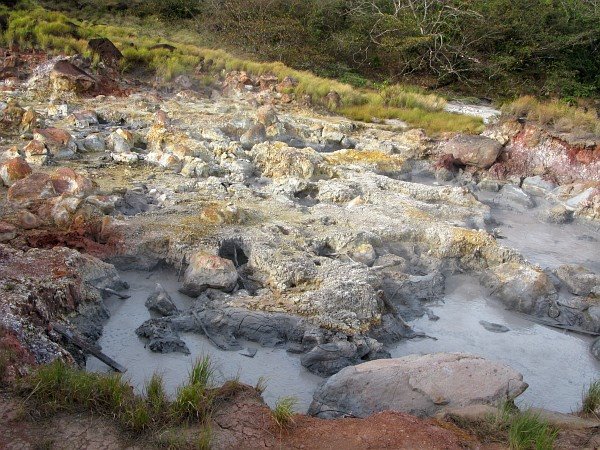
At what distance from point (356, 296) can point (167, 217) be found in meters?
2.42

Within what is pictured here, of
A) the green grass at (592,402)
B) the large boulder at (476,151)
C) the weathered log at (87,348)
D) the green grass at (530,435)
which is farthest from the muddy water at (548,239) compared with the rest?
the weathered log at (87,348)

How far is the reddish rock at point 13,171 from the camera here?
696cm

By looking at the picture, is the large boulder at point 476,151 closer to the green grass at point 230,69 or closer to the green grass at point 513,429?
the green grass at point 230,69

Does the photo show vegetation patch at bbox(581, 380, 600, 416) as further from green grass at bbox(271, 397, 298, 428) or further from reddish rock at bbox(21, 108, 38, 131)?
reddish rock at bbox(21, 108, 38, 131)

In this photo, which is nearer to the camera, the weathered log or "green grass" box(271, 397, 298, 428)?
"green grass" box(271, 397, 298, 428)

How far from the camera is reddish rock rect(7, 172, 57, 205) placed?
21.0 feet

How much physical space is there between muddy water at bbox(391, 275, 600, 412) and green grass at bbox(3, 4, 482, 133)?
6.98 metres

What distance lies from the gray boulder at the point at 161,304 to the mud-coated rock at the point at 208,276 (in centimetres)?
25

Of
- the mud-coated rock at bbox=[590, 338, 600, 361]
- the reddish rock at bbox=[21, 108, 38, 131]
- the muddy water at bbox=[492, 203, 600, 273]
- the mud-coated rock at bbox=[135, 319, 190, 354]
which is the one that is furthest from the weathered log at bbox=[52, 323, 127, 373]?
the reddish rock at bbox=[21, 108, 38, 131]

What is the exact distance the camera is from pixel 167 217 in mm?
6539

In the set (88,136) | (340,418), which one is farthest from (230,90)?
(340,418)

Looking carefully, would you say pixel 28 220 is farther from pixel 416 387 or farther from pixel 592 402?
pixel 592 402

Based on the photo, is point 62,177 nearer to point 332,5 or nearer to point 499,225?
point 499,225

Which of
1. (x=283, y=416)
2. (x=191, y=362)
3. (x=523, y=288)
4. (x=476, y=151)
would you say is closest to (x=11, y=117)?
(x=191, y=362)
